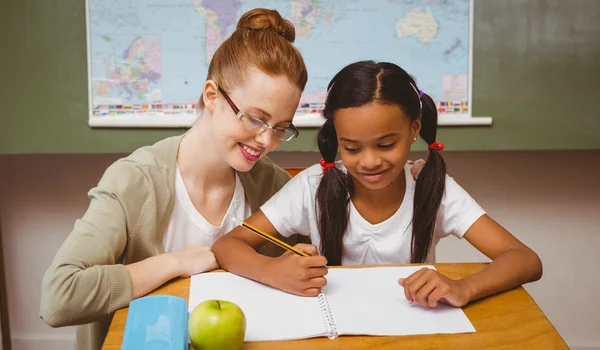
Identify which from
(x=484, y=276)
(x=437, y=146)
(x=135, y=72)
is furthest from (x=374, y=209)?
(x=135, y=72)

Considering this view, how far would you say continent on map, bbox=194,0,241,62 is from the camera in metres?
2.20

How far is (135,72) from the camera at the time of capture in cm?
222

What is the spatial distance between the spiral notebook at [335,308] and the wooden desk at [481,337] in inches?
0.6

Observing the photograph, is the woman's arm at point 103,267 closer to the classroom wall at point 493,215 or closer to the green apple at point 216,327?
the green apple at point 216,327

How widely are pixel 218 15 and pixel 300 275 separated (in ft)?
4.32

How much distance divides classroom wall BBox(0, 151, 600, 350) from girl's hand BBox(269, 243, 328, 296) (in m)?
1.37

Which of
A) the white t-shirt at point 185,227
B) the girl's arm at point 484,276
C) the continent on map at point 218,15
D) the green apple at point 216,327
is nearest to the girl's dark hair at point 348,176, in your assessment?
the girl's arm at point 484,276

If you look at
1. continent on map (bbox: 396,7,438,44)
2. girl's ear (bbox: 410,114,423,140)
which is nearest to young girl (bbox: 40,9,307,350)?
girl's ear (bbox: 410,114,423,140)

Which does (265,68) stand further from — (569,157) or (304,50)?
(569,157)

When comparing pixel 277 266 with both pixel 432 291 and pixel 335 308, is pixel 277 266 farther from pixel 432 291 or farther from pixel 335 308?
pixel 432 291

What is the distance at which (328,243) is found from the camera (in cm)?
151

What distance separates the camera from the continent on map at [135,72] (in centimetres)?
220

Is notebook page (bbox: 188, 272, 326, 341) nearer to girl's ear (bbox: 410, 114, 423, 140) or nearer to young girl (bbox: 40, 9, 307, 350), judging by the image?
young girl (bbox: 40, 9, 307, 350)

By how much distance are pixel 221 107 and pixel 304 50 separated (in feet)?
3.05
